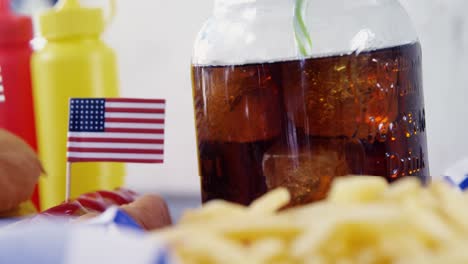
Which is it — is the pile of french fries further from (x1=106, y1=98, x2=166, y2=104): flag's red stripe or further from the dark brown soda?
(x1=106, y1=98, x2=166, y2=104): flag's red stripe

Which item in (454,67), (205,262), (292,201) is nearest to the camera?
(205,262)

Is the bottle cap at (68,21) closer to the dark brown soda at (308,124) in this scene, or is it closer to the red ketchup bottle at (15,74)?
the red ketchup bottle at (15,74)

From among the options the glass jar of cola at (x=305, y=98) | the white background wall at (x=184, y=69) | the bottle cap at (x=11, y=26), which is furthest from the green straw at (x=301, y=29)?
the bottle cap at (x=11, y=26)

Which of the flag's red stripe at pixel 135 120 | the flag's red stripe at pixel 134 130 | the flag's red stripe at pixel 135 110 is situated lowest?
the flag's red stripe at pixel 134 130

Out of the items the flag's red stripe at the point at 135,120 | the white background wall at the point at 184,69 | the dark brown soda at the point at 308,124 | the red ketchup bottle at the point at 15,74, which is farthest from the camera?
the red ketchup bottle at the point at 15,74

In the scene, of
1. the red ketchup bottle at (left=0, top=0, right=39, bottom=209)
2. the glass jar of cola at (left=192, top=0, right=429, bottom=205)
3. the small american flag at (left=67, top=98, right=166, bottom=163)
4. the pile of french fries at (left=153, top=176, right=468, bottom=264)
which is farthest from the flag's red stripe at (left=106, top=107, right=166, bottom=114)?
the pile of french fries at (left=153, top=176, right=468, bottom=264)

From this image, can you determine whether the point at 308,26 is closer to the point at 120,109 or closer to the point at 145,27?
the point at 120,109

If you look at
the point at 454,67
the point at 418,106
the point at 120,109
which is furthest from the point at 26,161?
the point at 454,67
